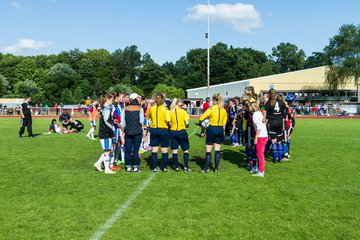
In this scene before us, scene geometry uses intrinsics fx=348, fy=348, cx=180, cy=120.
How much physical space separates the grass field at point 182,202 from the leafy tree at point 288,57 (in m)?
119

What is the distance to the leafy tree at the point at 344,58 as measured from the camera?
5750 cm

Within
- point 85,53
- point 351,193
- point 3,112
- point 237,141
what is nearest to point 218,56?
point 85,53

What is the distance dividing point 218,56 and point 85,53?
42.5m

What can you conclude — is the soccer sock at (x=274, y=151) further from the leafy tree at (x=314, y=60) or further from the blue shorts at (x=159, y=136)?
the leafy tree at (x=314, y=60)

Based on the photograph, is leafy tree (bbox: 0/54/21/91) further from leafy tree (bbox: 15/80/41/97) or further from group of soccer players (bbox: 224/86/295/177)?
group of soccer players (bbox: 224/86/295/177)

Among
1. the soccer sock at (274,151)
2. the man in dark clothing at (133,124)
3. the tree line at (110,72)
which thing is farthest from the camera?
the tree line at (110,72)

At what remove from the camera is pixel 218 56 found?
105m

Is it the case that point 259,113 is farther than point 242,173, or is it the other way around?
point 242,173

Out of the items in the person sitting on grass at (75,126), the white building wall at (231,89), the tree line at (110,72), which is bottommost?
the person sitting on grass at (75,126)

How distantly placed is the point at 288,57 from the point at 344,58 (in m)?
65.9

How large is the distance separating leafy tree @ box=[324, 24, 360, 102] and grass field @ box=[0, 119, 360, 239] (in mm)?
52260

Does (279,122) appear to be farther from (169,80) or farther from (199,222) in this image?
(169,80)

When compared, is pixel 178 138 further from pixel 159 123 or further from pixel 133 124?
pixel 133 124

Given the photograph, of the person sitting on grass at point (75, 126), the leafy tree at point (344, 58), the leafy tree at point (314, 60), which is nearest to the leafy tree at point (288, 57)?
the leafy tree at point (314, 60)
